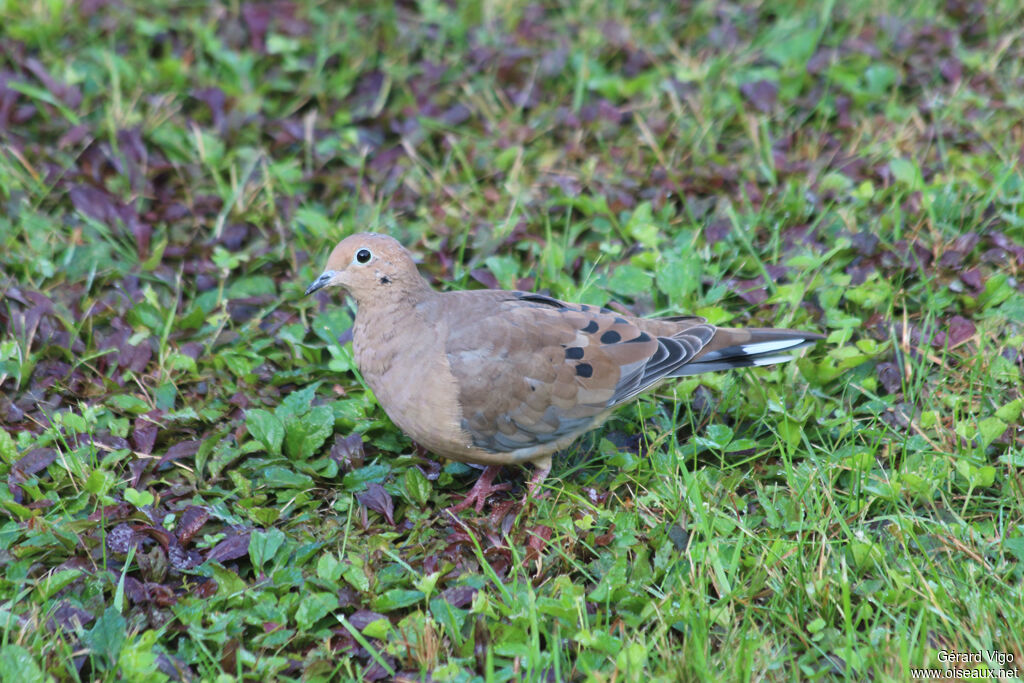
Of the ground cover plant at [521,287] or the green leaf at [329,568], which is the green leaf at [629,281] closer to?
the ground cover plant at [521,287]

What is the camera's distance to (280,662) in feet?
9.39

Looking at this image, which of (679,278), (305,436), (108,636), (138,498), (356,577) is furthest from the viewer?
(679,278)

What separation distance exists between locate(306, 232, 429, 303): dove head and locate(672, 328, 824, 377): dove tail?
44.1 inches

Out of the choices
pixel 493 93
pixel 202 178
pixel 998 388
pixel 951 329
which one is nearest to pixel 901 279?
pixel 951 329

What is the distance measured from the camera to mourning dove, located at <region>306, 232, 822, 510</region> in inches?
135

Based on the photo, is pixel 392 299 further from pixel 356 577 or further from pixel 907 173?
pixel 907 173

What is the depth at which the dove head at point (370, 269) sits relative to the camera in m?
3.59

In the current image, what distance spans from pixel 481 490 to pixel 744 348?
Answer: 1114mm

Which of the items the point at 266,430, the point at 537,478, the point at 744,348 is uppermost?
the point at 266,430

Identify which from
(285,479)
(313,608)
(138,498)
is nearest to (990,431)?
(313,608)

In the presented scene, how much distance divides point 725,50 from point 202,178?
3.09 metres

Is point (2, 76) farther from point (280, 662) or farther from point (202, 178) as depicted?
point (280, 662)

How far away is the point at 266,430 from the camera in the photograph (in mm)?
3691

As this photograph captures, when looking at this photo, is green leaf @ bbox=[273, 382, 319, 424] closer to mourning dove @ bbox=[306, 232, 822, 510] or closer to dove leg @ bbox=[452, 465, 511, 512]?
mourning dove @ bbox=[306, 232, 822, 510]
